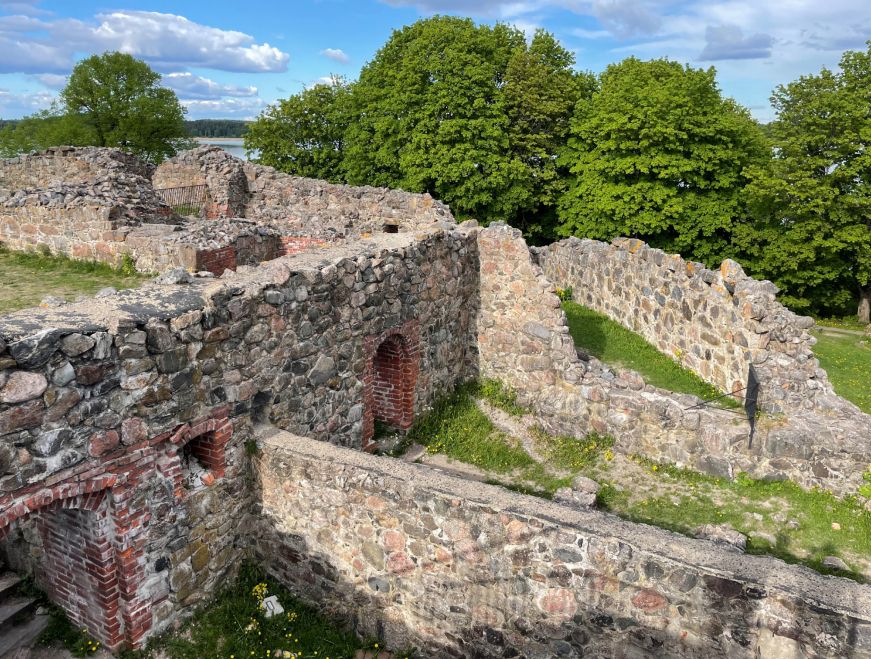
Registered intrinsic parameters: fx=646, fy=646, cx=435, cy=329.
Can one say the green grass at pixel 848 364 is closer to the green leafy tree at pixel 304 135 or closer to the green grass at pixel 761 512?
the green grass at pixel 761 512

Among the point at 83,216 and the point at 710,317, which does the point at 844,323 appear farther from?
the point at 83,216

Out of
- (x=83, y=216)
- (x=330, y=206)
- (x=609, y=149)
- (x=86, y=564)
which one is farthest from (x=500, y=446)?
(x=609, y=149)

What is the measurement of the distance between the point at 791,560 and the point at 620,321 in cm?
928

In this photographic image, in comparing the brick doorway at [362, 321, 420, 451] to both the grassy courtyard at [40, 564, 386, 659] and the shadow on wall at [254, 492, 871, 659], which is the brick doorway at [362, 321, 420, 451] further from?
the grassy courtyard at [40, 564, 386, 659]

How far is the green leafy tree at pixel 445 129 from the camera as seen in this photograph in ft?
93.1

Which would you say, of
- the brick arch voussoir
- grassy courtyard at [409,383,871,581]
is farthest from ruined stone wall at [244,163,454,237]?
the brick arch voussoir

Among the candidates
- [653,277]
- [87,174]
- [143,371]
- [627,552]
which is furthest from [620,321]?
[87,174]

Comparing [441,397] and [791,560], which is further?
[441,397]

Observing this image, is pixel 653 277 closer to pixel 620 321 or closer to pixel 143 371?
pixel 620 321

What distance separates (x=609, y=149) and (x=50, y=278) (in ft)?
75.7

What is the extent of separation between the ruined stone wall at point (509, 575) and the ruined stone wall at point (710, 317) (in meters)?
5.40

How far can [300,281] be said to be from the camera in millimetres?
8086

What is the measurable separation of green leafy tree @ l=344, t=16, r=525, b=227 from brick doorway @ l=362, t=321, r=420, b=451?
18247mm

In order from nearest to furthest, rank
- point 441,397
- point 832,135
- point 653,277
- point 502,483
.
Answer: point 502,483, point 441,397, point 653,277, point 832,135
